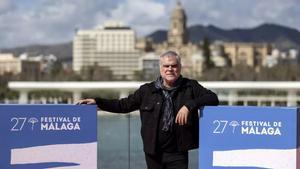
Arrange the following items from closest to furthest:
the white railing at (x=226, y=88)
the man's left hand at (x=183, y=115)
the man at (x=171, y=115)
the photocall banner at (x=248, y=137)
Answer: the photocall banner at (x=248, y=137), the man's left hand at (x=183, y=115), the man at (x=171, y=115), the white railing at (x=226, y=88)

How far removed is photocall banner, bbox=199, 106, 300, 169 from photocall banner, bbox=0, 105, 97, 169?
1.01 metres

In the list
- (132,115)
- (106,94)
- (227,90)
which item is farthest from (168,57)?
(106,94)

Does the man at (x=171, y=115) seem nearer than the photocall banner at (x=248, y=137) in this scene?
No

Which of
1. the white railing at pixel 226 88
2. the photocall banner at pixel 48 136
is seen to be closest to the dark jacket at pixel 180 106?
the photocall banner at pixel 48 136

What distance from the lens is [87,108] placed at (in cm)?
721

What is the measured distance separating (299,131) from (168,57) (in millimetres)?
1276

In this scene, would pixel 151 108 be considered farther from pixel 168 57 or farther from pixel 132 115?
pixel 132 115

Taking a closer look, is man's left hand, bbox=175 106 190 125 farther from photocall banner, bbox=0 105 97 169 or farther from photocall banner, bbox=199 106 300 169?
photocall banner, bbox=0 105 97 169

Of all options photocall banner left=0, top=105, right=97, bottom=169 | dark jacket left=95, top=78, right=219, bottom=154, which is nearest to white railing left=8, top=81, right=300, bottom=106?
dark jacket left=95, top=78, right=219, bottom=154

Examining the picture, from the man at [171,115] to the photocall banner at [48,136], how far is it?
505mm

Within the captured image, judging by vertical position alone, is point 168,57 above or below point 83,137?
above

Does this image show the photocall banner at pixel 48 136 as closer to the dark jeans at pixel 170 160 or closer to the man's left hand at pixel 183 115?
the dark jeans at pixel 170 160

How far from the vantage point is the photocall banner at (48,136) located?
276 inches

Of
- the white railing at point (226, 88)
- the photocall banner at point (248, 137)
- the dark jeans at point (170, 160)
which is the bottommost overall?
the white railing at point (226, 88)
